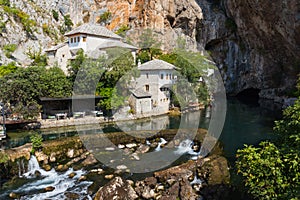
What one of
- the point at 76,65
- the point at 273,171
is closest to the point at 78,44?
the point at 76,65

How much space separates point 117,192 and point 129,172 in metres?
3.15

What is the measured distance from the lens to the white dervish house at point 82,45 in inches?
1252

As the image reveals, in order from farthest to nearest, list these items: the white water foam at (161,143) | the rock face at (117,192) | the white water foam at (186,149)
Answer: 1. the white water foam at (161,143)
2. the white water foam at (186,149)
3. the rock face at (117,192)

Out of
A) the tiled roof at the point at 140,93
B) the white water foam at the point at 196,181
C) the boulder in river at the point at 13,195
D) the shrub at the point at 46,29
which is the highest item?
the shrub at the point at 46,29

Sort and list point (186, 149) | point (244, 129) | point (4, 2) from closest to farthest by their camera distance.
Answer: point (186, 149)
point (244, 129)
point (4, 2)

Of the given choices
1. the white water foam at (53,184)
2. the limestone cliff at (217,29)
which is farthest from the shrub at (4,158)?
the limestone cliff at (217,29)

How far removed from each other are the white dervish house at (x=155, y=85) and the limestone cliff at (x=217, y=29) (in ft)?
52.7

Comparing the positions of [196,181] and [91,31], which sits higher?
[91,31]

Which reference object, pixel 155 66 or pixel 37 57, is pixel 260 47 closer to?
pixel 155 66

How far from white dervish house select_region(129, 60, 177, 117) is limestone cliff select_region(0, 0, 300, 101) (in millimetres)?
16076

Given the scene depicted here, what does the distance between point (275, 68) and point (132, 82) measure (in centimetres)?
2638

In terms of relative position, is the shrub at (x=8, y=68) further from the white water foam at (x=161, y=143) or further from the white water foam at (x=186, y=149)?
the white water foam at (x=186, y=149)

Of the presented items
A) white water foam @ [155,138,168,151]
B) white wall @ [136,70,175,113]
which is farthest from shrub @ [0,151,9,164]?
white wall @ [136,70,175,113]

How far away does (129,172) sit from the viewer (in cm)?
1470
